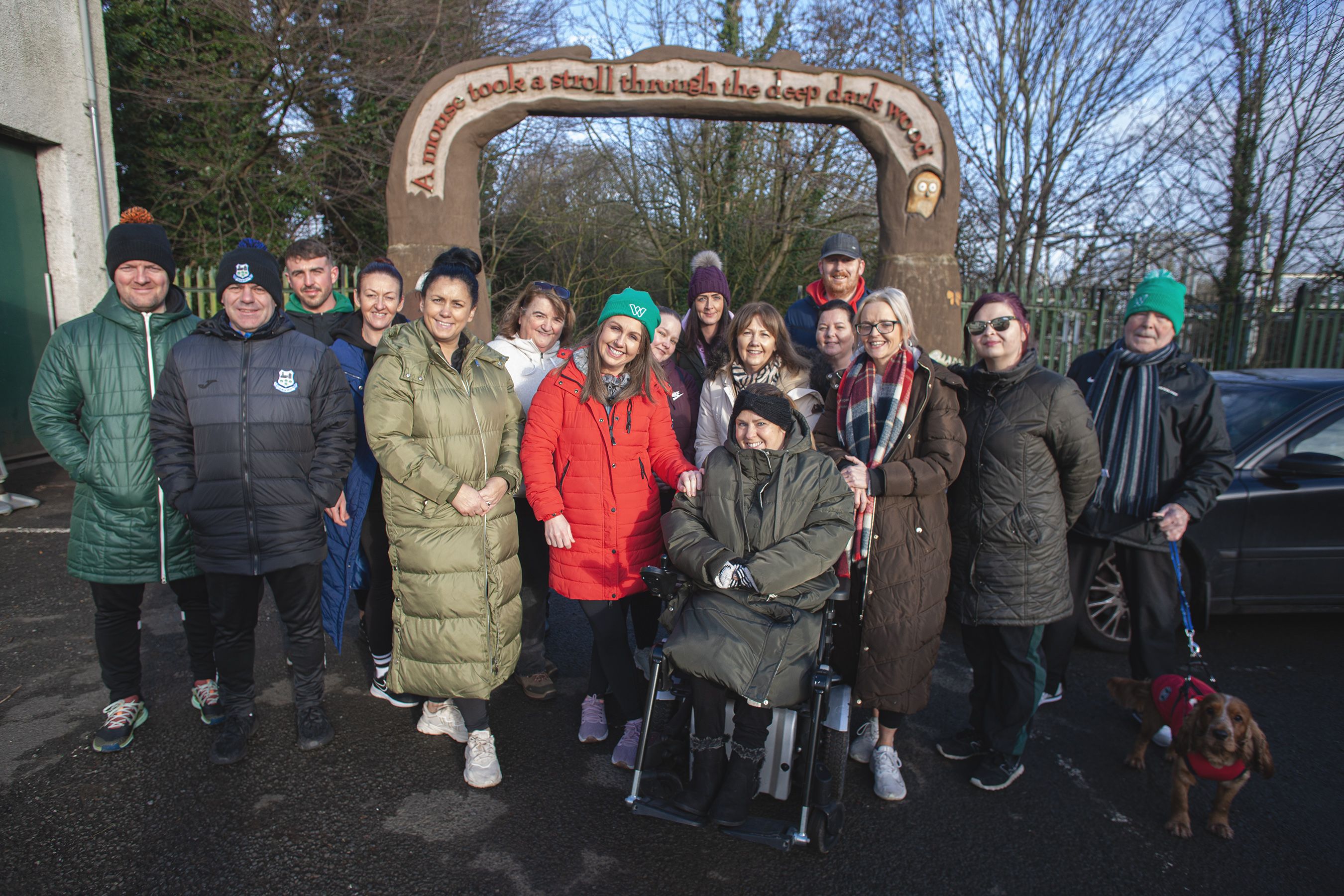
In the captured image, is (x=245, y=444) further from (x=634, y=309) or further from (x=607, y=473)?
(x=634, y=309)

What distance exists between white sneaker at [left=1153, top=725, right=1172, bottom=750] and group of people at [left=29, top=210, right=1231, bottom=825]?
1.20ft

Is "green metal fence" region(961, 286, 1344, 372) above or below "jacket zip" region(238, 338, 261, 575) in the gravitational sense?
above

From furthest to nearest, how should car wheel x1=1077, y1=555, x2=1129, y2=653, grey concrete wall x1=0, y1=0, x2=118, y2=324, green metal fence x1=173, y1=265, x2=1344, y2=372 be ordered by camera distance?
green metal fence x1=173, y1=265, x2=1344, y2=372 → grey concrete wall x1=0, y1=0, x2=118, y2=324 → car wheel x1=1077, y1=555, x2=1129, y2=653

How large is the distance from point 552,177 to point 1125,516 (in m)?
11.7

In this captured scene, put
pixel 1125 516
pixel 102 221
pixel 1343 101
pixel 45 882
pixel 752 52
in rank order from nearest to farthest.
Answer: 1. pixel 45 882
2. pixel 1125 516
3. pixel 102 221
4. pixel 1343 101
5. pixel 752 52

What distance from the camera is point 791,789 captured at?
283 cm

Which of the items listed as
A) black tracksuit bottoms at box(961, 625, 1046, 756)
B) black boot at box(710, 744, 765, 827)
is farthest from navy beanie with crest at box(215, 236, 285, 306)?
black tracksuit bottoms at box(961, 625, 1046, 756)

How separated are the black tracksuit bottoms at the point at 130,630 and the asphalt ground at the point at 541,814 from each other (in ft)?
0.74

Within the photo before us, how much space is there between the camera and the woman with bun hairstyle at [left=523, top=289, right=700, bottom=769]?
3.18 m

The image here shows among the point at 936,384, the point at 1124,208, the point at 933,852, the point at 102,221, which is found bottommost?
the point at 933,852

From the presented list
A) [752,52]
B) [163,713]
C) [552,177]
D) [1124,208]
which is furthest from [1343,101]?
[163,713]

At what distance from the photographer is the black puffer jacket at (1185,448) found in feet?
10.5

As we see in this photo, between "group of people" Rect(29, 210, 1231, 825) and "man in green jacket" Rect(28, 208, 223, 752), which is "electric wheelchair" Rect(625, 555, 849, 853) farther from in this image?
"man in green jacket" Rect(28, 208, 223, 752)

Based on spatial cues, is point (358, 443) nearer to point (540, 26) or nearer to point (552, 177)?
point (552, 177)
